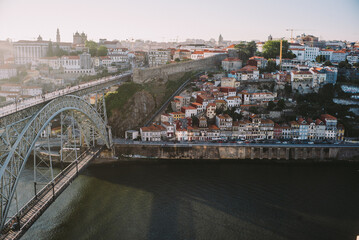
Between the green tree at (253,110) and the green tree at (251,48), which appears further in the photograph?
the green tree at (251,48)

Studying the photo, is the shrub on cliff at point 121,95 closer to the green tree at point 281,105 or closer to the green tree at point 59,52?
the green tree at point 281,105

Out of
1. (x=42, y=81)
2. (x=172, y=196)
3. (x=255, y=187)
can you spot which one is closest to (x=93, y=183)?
(x=172, y=196)

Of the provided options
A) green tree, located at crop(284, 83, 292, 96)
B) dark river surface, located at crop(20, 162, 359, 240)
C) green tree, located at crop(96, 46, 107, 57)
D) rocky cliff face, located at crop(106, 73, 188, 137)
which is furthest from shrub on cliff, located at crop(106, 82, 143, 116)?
green tree, located at crop(96, 46, 107, 57)

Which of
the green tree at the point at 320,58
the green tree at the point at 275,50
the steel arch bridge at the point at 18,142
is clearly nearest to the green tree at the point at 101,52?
the green tree at the point at 275,50

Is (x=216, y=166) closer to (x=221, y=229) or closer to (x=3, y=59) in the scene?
(x=221, y=229)

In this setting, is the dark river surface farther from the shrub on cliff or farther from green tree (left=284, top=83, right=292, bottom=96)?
green tree (left=284, top=83, right=292, bottom=96)

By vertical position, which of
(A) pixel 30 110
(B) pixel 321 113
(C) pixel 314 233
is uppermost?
(A) pixel 30 110
